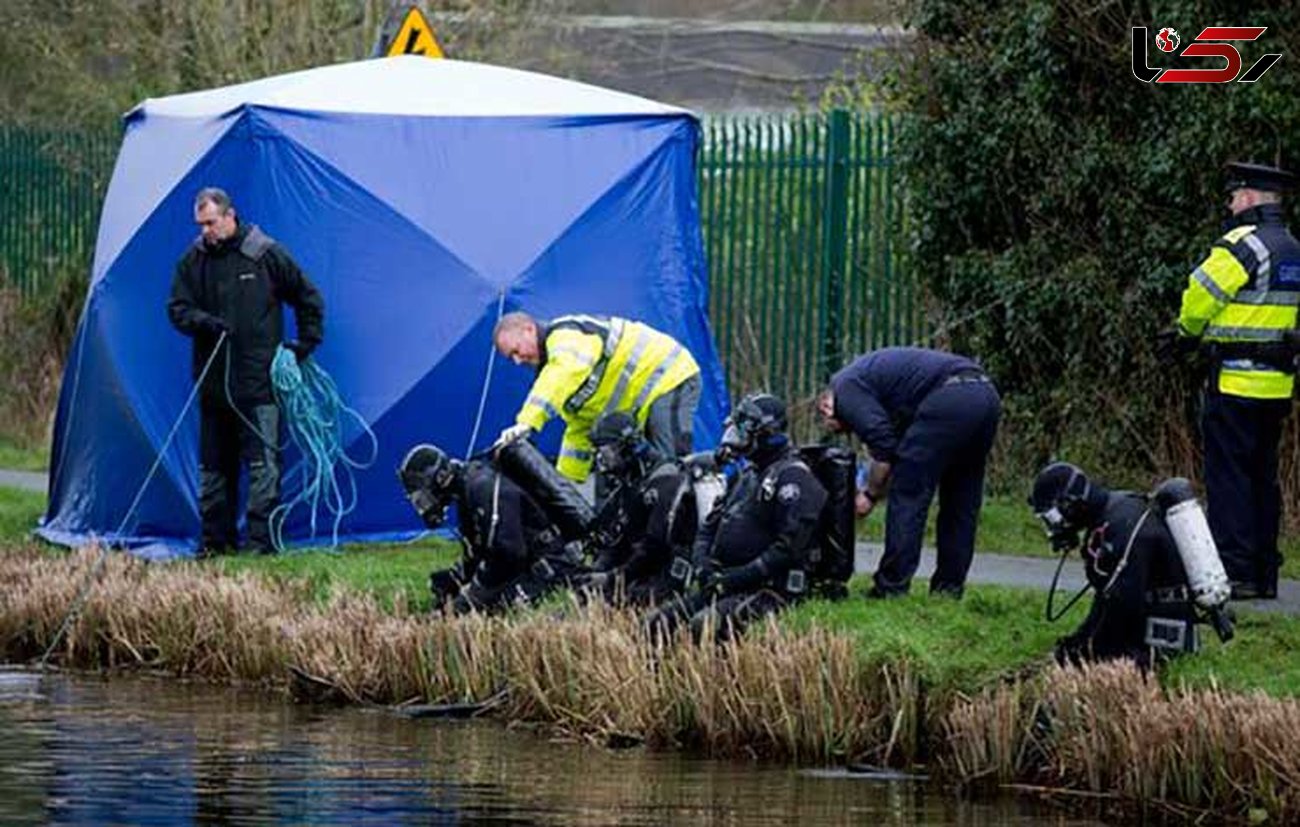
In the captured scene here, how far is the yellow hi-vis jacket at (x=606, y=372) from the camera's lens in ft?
59.3

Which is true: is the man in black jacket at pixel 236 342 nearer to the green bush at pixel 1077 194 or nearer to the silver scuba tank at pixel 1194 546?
the green bush at pixel 1077 194

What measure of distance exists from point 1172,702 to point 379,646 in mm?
4516

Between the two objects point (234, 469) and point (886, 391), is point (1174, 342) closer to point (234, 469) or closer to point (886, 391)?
point (886, 391)

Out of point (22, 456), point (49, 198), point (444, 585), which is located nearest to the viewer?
point (444, 585)

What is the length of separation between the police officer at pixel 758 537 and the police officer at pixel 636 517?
53 centimetres

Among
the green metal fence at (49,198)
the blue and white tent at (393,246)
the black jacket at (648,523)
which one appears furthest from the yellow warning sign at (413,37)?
the green metal fence at (49,198)

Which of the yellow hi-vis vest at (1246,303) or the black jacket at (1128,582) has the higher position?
the yellow hi-vis vest at (1246,303)

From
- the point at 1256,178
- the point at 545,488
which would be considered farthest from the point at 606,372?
the point at 1256,178

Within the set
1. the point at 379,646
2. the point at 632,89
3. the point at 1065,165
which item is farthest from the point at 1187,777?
the point at 632,89

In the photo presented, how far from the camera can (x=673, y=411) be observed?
1836 centimetres

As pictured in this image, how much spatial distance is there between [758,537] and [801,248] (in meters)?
8.44

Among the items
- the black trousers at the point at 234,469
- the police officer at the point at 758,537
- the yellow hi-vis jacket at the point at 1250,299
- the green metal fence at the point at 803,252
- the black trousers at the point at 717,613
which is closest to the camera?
the black trousers at the point at 717,613

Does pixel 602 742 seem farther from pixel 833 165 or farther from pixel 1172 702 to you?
pixel 833 165

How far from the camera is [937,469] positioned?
16.1 m
